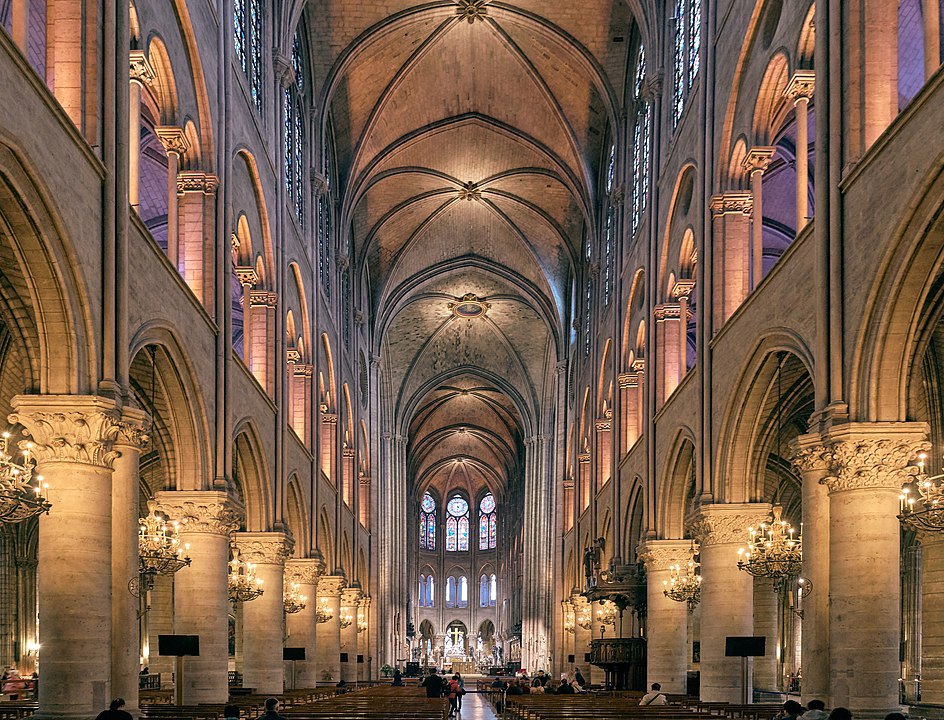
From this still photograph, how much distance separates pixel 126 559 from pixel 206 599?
18.9ft

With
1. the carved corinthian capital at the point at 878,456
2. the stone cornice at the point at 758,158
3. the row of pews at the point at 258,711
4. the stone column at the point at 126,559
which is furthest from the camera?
the stone cornice at the point at 758,158

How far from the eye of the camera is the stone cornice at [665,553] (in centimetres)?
2620

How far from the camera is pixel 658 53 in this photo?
27.8m

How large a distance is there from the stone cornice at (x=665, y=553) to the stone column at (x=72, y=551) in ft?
51.9

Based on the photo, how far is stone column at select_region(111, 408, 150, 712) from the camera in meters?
14.1

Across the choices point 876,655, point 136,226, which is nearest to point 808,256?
point 876,655

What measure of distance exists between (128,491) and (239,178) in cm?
992

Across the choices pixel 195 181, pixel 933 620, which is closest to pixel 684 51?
pixel 195 181

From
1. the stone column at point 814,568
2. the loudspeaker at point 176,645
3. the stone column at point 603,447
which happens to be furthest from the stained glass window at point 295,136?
the stone column at point 814,568

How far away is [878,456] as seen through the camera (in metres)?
13.4

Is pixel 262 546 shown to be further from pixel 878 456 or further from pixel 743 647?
pixel 878 456

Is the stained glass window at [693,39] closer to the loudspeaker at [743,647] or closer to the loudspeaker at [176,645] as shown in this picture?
the loudspeaker at [743,647]

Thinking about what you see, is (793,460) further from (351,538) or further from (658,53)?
(351,538)

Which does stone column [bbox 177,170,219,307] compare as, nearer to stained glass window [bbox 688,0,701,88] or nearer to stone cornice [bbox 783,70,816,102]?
stone cornice [bbox 783,70,816,102]
